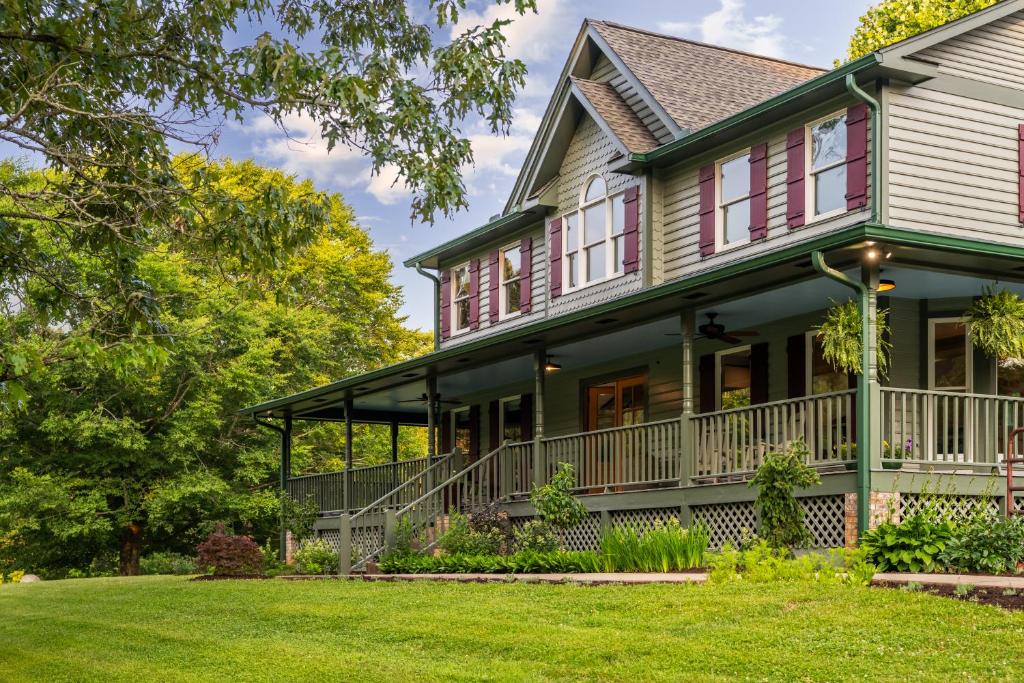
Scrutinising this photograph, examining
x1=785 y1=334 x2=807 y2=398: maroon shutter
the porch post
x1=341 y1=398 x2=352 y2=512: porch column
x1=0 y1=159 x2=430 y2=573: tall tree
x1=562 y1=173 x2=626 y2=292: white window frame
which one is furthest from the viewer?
x1=0 y1=159 x2=430 y2=573: tall tree

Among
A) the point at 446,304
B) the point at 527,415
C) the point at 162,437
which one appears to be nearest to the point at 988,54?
the point at 527,415

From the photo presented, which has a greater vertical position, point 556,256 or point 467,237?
point 467,237

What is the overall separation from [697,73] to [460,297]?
7674 mm

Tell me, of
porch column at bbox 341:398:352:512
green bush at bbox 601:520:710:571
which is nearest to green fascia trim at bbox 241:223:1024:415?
green bush at bbox 601:520:710:571

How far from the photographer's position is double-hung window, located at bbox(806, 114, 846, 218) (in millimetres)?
18016

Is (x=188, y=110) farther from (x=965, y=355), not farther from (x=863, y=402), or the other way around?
(x=965, y=355)

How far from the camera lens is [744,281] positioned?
1644cm

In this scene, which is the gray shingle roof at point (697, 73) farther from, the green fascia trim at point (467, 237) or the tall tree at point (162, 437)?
the tall tree at point (162, 437)

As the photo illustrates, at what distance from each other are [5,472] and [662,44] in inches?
781

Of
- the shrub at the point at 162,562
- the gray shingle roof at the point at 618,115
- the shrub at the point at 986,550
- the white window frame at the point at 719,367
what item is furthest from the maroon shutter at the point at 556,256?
the shrub at the point at 162,562

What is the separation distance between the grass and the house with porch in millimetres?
3955

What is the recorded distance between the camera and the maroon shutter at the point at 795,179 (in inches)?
733

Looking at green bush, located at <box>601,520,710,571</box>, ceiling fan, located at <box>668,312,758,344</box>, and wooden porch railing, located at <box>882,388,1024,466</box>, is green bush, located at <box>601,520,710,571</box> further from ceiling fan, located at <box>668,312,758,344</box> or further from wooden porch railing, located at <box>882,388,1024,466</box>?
ceiling fan, located at <box>668,312,758,344</box>

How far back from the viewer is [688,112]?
2211 centimetres
